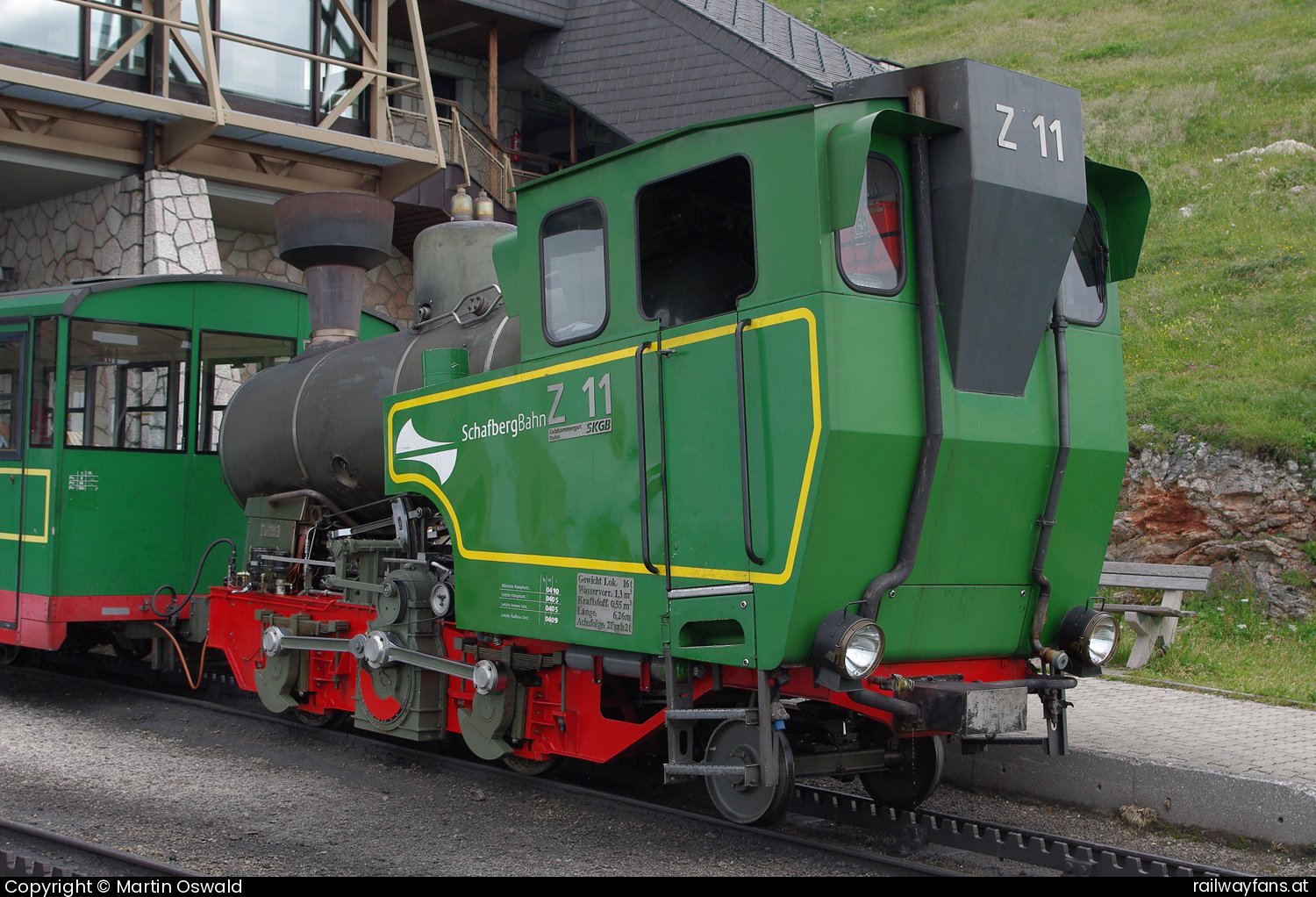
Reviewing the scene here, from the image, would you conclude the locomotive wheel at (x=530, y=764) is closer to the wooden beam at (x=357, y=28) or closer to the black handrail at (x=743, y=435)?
the black handrail at (x=743, y=435)

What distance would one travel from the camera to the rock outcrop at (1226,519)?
31.9 ft

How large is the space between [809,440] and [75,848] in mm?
3584

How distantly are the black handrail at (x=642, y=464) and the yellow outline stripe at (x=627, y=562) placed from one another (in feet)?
0.14

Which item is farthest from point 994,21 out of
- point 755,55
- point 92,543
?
point 92,543

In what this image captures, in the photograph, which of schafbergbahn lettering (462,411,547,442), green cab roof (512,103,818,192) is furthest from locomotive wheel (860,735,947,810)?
green cab roof (512,103,818,192)

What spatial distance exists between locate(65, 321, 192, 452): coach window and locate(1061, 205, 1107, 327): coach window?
6389 mm

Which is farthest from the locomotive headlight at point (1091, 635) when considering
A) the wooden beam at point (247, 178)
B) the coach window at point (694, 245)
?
the wooden beam at point (247, 178)

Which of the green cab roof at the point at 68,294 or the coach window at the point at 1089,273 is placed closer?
the coach window at the point at 1089,273

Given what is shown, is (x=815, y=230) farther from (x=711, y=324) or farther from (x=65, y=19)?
(x=65, y=19)

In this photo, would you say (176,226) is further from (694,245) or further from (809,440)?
(809,440)

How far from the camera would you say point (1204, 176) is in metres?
18.7

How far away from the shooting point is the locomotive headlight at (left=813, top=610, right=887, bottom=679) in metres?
4.36

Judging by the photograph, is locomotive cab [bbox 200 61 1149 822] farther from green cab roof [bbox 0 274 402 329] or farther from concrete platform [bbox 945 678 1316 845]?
green cab roof [bbox 0 274 402 329]

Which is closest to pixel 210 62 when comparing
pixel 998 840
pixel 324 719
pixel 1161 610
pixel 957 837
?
pixel 324 719
